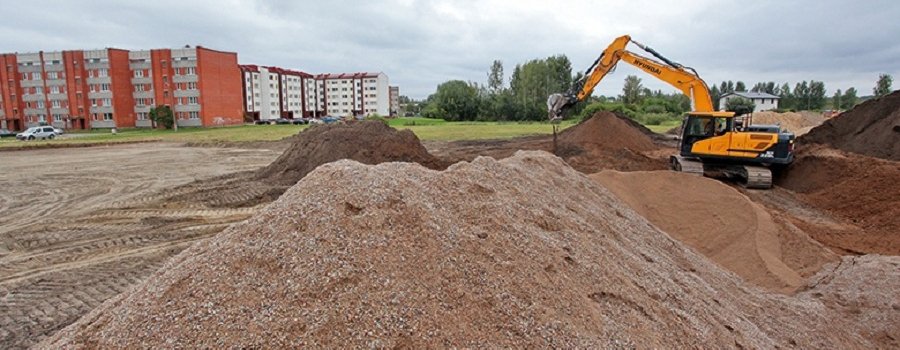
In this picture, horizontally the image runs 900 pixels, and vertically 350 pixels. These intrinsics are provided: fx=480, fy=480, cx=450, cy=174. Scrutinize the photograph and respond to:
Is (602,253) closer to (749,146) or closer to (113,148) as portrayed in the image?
(749,146)

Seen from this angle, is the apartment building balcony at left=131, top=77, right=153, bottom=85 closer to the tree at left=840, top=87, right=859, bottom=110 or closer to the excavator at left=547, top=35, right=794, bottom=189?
the excavator at left=547, top=35, right=794, bottom=189

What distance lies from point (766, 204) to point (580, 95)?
6.25 meters

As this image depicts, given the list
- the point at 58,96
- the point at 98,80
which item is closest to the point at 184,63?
the point at 98,80

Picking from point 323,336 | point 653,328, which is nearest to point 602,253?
point 653,328

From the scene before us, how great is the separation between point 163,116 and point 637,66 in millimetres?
48185

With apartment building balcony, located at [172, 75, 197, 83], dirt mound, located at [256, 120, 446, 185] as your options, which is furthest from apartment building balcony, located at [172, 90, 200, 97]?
dirt mound, located at [256, 120, 446, 185]

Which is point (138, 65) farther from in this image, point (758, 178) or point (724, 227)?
point (724, 227)

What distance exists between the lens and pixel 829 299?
5.66m

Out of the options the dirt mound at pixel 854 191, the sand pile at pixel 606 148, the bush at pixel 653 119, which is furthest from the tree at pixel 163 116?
the dirt mound at pixel 854 191

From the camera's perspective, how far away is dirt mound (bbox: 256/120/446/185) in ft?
45.4

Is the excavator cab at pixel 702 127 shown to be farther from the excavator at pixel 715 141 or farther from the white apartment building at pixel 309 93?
the white apartment building at pixel 309 93

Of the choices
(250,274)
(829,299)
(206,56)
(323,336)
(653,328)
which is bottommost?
(829,299)

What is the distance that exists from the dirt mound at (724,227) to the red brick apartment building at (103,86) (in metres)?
51.6

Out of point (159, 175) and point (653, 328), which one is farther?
A: point (159, 175)
